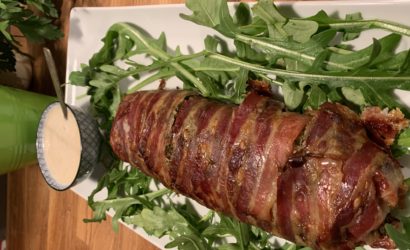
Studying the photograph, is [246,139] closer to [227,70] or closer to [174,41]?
[227,70]

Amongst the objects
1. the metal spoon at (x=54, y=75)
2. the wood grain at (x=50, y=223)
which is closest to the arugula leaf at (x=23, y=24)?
the metal spoon at (x=54, y=75)

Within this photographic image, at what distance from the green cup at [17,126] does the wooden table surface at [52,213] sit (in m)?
0.28

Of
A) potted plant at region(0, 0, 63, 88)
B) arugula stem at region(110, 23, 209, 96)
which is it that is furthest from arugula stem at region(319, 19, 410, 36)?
potted plant at region(0, 0, 63, 88)

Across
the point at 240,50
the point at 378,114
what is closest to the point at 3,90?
the point at 240,50

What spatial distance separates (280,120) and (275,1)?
0.36 meters

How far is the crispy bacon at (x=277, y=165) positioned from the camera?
106 cm

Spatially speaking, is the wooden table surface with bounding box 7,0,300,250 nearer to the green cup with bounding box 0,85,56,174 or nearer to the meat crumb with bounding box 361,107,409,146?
the green cup with bounding box 0,85,56,174

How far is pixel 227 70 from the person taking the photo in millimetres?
1471

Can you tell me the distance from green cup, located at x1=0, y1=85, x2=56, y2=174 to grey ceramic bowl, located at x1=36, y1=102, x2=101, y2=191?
0.11 meters

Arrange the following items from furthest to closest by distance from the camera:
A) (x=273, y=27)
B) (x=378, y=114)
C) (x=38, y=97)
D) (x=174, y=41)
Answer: (x=38, y=97), (x=174, y=41), (x=273, y=27), (x=378, y=114)

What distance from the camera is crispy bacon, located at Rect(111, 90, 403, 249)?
3.48ft

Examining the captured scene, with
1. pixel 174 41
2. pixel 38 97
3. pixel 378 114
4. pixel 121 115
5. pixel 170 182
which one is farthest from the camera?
pixel 38 97

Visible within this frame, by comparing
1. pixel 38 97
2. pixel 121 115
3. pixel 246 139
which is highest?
pixel 246 139

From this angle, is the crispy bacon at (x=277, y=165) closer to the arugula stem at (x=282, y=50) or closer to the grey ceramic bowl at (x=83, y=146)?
the arugula stem at (x=282, y=50)
